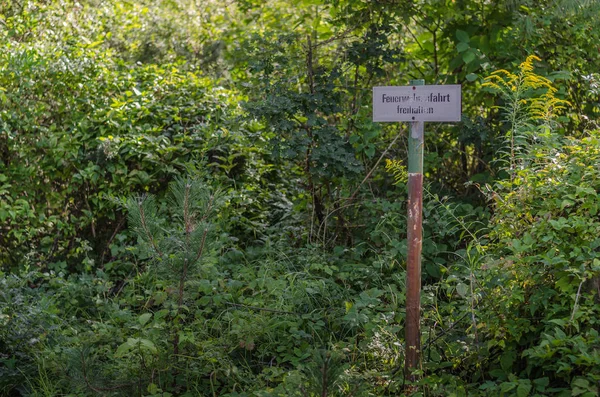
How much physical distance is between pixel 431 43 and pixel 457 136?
923 mm

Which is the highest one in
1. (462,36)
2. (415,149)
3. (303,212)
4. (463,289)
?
(462,36)

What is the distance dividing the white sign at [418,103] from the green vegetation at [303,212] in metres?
0.57

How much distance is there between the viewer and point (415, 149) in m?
4.20

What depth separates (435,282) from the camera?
5648 millimetres

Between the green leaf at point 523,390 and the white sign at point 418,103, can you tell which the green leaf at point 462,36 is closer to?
the white sign at point 418,103

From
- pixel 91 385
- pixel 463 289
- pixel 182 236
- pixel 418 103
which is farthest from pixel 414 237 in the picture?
pixel 91 385

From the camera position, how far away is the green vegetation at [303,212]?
13.2 feet

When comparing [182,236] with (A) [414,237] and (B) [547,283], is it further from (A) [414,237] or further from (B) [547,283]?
(B) [547,283]

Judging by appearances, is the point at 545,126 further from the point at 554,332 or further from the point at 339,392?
the point at 339,392

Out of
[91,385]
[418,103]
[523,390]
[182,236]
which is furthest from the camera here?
[182,236]

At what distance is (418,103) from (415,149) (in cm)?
24

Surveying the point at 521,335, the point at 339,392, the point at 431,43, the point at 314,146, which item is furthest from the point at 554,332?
the point at 431,43

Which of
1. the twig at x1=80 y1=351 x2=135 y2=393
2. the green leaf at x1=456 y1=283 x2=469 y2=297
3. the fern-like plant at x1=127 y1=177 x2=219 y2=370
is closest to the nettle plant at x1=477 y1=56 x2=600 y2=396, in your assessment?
Result: the green leaf at x1=456 y1=283 x2=469 y2=297

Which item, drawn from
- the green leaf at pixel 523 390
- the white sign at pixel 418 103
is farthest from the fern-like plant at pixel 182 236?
the green leaf at pixel 523 390
